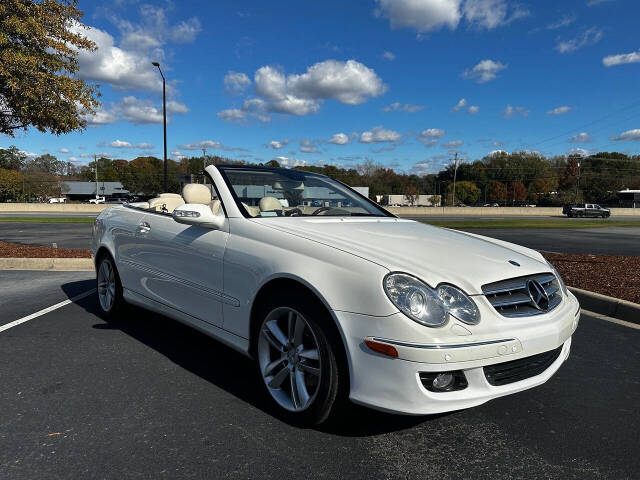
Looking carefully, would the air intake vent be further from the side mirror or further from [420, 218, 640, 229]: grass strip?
[420, 218, 640, 229]: grass strip

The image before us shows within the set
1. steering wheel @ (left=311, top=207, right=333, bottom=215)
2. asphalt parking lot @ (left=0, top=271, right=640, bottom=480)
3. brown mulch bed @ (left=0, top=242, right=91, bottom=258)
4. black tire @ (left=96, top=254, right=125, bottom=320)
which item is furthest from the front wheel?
brown mulch bed @ (left=0, top=242, right=91, bottom=258)

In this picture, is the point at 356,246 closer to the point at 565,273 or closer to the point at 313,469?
the point at 313,469

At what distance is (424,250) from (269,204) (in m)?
1.45

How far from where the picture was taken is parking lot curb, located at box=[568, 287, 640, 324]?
5.20 metres

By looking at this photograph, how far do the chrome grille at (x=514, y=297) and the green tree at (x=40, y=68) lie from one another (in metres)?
9.64

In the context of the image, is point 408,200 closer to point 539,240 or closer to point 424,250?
point 539,240

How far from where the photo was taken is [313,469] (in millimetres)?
2268

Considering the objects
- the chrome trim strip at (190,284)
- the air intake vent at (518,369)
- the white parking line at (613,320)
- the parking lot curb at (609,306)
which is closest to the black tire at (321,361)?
the chrome trim strip at (190,284)

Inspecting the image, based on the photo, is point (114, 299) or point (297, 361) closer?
point (297, 361)

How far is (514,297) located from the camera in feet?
8.37

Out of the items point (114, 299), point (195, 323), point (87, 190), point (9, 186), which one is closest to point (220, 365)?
point (195, 323)

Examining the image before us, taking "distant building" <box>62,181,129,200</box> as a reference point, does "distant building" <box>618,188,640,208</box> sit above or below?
above

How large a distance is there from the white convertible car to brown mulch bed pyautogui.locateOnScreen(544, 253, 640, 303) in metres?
3.71

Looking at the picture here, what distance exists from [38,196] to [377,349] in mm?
103583
